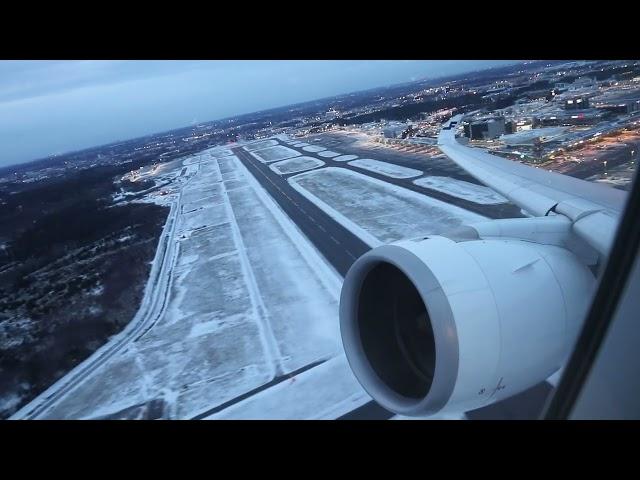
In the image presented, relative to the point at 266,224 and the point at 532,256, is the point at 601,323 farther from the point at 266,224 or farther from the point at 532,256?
the point at 266,224

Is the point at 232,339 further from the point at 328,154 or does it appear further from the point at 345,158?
the point at 328,154

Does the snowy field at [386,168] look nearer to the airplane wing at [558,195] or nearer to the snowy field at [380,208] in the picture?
the snowy field at [380,208]

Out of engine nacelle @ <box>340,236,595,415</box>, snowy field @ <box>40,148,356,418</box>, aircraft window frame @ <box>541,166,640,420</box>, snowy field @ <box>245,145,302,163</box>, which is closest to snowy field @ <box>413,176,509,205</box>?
snowy field @ <box>40,148,356,418</box>

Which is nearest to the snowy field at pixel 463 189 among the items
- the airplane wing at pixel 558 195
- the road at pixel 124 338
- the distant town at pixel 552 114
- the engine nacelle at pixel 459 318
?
the distant town at pixel 552 114

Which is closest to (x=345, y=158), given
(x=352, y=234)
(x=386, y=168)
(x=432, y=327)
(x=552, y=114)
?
(x=386, y=168)

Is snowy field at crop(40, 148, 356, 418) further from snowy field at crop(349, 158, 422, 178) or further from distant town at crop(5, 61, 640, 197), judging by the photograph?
snowy field at crop(349, 158, 422, 178)

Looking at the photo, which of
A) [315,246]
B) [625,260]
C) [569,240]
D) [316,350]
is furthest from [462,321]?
[315,246]

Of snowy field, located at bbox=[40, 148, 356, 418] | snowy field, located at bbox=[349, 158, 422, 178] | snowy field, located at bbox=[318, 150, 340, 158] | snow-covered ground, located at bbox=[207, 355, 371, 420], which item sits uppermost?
snowy field, located at bbox=[318, 150, 340, 158]
